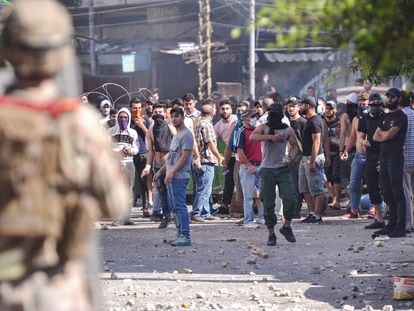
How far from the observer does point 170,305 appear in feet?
34.3

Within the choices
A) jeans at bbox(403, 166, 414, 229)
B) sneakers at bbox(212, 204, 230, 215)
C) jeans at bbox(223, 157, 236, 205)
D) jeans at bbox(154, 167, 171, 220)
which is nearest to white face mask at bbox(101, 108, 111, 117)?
jeans at bbox(154, 167, 171, 220)

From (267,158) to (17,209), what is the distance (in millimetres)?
9919

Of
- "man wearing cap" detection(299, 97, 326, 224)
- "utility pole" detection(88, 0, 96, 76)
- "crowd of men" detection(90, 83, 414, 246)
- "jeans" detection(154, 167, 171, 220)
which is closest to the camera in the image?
"crowd of men" detection(90, 83, 414, 246)

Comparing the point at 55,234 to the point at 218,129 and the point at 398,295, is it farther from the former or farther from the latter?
the point at 218,129

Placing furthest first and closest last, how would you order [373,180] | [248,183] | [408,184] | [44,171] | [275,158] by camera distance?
[248,183], [373,180], [408,184], [275,158], [44,171]

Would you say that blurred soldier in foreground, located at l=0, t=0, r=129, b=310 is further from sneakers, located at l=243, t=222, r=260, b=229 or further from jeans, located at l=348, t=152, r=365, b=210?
jeans, located at l=348, t=152, r=365, b=210

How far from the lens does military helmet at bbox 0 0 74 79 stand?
4.59 meters

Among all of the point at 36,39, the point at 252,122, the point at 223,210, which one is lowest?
the point at 223,210

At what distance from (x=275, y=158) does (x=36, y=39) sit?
389 inches

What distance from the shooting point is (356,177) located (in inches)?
698

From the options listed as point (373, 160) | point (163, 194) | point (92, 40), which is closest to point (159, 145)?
point (163, 194)

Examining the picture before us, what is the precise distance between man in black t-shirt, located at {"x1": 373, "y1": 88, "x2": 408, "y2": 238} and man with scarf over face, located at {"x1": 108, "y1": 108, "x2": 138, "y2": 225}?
4.04m

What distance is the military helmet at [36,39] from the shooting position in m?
4.59

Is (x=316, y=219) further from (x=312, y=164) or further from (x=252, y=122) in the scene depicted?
(x=252, y=122)
